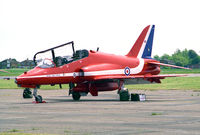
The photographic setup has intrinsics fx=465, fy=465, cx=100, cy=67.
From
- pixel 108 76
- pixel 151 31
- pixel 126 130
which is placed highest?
pixel 151 31

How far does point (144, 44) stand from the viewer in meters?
36.0

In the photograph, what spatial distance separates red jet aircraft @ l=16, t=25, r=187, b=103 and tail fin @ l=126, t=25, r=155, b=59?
122 cm

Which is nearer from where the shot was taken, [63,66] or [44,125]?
[44,125]

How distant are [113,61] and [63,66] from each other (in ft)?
14.0

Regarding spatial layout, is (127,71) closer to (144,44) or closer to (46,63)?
(144,44)

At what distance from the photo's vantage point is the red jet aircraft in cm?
2817

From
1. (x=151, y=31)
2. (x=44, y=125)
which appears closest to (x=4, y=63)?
(x=151, y=31)

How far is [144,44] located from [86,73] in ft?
25.6

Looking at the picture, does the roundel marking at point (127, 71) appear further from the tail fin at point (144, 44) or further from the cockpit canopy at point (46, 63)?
the cockpit canopy at point (46, 63)

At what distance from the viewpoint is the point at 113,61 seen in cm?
3212

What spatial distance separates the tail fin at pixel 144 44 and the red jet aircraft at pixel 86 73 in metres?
1.22

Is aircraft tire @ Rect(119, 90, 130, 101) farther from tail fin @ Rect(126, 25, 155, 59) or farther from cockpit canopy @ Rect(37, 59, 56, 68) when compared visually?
tail fin @ Rect(126, 25, 155, 59)

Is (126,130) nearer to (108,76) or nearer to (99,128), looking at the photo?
(99,128)

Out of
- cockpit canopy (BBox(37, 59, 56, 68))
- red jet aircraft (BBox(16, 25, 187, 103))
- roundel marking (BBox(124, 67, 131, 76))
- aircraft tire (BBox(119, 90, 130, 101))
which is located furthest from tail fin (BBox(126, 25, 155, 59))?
cockpit canopy (BBox(37, 59, 56, 68))
